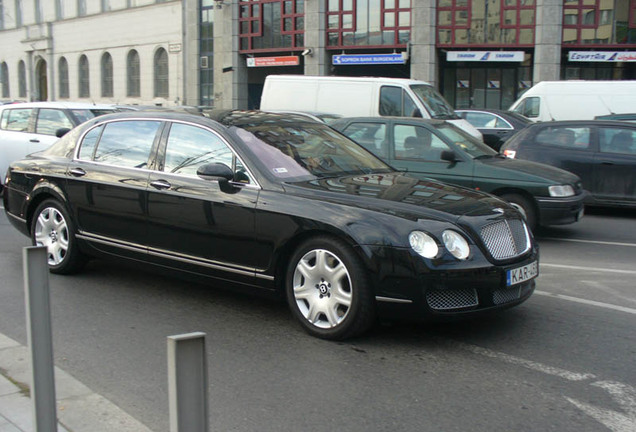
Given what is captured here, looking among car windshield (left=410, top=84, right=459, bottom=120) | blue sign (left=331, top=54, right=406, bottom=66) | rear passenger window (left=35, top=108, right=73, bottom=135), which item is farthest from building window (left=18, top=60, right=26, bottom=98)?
rear passenger window (left=35, top=108, right=73, bottom=135)

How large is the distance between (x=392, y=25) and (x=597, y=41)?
8527mm

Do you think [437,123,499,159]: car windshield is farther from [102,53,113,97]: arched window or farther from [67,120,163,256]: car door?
[102,53,113,97]: arched window

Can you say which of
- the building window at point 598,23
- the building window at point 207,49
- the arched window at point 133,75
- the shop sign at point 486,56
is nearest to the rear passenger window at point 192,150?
the shop sign at point 486,56

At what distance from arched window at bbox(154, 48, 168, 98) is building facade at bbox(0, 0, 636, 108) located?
0.19 ft

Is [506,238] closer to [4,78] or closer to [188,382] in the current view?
[188,382]

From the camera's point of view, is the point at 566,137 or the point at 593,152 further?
the point at 566,137

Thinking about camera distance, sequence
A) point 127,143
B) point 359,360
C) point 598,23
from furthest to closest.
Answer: point 598,23
point 127,143
point 359,360

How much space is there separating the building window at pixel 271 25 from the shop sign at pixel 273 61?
1.45 feet

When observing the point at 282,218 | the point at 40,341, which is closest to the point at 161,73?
the point at 282,218

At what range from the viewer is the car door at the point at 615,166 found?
11000 mm

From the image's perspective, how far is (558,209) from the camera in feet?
29.5

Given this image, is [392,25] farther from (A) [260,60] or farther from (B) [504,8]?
(A) [260,60]

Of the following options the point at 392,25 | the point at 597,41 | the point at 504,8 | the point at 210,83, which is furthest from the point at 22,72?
the point at 597,41

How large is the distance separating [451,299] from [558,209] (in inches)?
191
